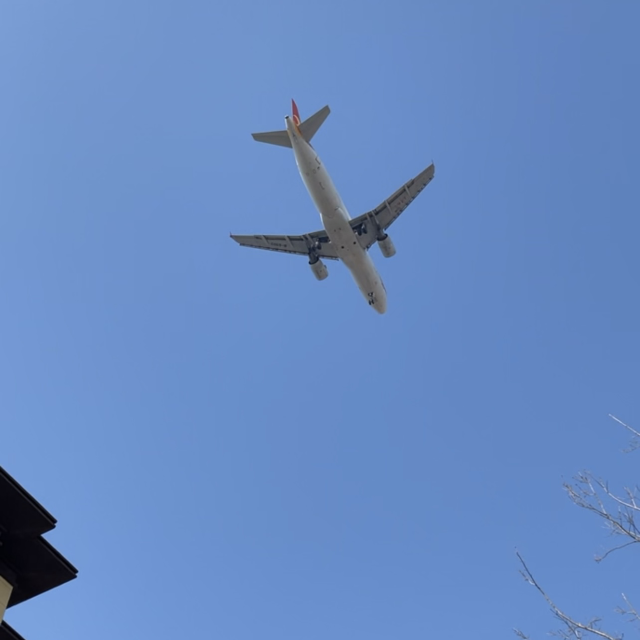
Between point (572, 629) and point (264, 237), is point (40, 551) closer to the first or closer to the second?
point (572, 629)

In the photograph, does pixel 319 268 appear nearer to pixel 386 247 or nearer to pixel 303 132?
pixel 386 247

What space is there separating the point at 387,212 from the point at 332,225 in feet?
20.3

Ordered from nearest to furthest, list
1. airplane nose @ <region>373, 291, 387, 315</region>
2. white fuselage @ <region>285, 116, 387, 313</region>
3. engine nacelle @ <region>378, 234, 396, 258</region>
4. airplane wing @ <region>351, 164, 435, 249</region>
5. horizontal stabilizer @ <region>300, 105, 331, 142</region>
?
white fuselage @ <region>285, 116, 387, 313</region> → horizontal stabilizer @ <region>300, 105, 331, 142</region> → airplane nose @ <region>373, 291, 387, 315</region> → airplane wing @ <region>351, 164, 435, 249</region> → engine nacelle @ <region>378, 234, 396, 258</region>

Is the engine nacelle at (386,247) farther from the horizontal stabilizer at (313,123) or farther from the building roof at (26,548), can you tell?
the building roof at (26,548)

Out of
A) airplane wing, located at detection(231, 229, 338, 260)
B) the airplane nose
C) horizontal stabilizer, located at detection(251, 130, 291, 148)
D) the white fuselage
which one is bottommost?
the airplane nose

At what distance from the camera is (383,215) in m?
46.7

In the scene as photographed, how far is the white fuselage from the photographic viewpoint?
4003 centimetres

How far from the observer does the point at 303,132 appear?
41.5m

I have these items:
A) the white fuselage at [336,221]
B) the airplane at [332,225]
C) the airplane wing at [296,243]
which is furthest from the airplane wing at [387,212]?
the white fuselage at [336,221]

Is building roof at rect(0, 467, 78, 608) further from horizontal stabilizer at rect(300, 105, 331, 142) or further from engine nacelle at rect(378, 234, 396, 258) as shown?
engine nacelle at rect(378, 234, 396, 258)

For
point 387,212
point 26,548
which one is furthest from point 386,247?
point 26,548

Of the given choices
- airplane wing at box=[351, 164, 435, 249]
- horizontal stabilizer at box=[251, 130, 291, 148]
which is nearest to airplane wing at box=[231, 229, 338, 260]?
airplane wing at box=[351, 164, 435, 249]

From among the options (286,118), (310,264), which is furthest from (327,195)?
(310,264)

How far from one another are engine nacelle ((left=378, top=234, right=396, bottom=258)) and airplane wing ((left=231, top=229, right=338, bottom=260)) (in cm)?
321
